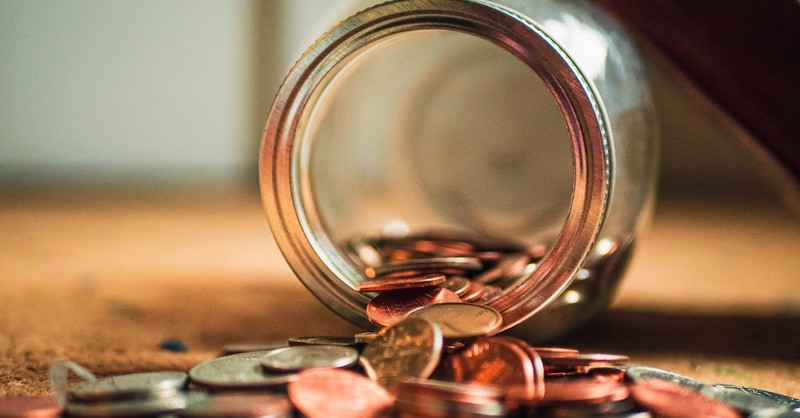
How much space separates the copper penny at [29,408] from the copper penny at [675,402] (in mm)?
496

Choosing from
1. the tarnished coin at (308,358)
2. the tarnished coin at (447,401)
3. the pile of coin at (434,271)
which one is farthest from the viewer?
the pile of coin at (434,271)

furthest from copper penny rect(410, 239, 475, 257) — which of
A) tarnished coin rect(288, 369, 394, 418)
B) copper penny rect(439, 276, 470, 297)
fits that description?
tarnished coin rect(288, 369, 394, 418)

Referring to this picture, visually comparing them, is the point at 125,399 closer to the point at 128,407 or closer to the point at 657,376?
the point at 128,407

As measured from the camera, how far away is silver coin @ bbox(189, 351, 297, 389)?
2.10 ft

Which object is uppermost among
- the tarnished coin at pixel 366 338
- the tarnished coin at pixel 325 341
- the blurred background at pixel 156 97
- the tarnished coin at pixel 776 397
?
the blurred background at pixel 156 97

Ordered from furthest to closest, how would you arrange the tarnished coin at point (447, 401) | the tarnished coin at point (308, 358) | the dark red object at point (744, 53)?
the dark red object at point (744, 53) < the tarnished coin at point (308, 358) < the tarnished coin at point (447, 401)

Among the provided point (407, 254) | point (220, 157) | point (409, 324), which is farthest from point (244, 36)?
point (409, 324)

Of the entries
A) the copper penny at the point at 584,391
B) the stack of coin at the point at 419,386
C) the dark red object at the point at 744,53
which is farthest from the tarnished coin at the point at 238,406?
the dark red object at the point at 744,53

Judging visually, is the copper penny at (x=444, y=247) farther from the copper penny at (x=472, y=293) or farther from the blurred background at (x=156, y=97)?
the blurred background at (x=156, y=97)

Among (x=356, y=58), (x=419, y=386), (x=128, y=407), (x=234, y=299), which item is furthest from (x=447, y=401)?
(x=234, y=299)

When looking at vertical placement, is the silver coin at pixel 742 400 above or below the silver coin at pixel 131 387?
below

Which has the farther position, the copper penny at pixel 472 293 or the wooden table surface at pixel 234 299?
the wooden table surface at pixel 234 299

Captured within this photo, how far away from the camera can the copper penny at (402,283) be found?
0.75 metres

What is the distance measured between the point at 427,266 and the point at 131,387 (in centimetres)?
33
